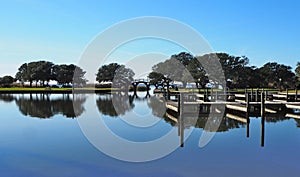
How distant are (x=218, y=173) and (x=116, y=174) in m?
3.31

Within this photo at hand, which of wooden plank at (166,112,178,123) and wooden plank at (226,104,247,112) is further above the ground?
wooden plank at (226,104,247,112)

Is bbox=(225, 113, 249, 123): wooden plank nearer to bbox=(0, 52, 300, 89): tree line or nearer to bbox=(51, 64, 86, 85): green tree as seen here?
bbox=(0, 52, 300, 89): tree line

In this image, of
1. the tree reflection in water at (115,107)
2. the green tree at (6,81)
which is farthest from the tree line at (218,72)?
the green tree at (6,81)

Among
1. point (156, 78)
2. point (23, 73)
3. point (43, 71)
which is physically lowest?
point (156, 78)

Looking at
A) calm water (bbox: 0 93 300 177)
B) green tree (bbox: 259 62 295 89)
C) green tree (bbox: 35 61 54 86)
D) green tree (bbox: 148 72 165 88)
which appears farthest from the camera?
green tree (bbox: 35 61 54 86)

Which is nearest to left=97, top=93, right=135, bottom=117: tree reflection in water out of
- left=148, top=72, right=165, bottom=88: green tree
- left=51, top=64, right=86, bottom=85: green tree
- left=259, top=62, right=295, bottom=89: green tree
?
left=148, top=72, right=165, bottom=88: green tree

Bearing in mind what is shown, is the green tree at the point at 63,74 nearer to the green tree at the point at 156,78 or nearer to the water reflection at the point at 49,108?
the green tree at the point at 156,78

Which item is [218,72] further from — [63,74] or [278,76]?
[63,74]

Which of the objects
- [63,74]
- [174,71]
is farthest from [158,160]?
[63,74]

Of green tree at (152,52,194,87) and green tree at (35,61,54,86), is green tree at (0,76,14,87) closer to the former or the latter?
Result: green tree at (35,61,54,86)

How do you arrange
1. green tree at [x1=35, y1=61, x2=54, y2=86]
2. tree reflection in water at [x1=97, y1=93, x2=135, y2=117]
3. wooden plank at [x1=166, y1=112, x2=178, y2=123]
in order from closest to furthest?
wooden plank at [x1=166, y1=112, x2=178, y2=123] → tree reflection in water at [x1=97, y1=93, x2=135, y2=117] → green tree at [x1=35, y1=61, x2=54, y2=86]

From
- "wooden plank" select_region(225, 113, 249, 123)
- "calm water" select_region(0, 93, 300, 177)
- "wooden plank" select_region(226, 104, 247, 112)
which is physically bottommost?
"calm water" select_region(0, 93, 300, 177)

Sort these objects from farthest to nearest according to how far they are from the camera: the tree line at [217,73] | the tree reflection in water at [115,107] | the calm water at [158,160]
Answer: the tree line at [217,73] → the tree reflection in water at [115,107] → the calm water at [158,160]

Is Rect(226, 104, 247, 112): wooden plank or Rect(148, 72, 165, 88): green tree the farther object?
Rect(148, 72, 165, 88): green tree
